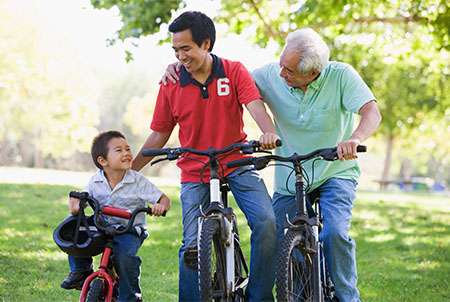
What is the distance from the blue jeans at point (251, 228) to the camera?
5.15m

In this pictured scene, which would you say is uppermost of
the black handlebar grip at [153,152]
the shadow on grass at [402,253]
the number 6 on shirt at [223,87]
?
the number 6 on shirt at [223,87]

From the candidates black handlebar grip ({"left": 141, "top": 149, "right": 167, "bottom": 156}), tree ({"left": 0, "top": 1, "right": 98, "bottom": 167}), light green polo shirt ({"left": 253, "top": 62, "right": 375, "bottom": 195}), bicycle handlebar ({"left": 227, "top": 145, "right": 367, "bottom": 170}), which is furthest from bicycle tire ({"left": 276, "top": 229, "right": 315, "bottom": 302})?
tree ({"left": 0, "top": 1, "right": 98, "bottom": 167})

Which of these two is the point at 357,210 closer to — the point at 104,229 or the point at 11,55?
the point at 104,229

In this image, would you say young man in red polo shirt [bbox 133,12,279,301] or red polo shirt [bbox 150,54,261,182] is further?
red polo shirt [bbox 150,54,261,182]

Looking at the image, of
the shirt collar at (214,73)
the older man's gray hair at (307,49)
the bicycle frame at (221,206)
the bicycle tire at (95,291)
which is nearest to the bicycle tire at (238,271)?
the bicycle frame at (221,206)

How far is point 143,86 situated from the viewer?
69.2 metres

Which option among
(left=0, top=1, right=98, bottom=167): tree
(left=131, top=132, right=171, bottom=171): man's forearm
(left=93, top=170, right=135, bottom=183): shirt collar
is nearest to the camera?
(left=93, top=170, right=135, bottom=183): shirt collar

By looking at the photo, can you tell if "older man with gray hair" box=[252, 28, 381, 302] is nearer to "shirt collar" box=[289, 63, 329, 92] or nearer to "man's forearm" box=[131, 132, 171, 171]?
"shirt collar" box=[289, 63, 329, 92]

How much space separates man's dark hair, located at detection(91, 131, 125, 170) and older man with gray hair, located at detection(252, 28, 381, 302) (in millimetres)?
993

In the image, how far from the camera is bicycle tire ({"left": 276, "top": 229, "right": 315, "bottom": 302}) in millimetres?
4598

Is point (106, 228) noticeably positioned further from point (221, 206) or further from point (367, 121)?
point (367, 121)

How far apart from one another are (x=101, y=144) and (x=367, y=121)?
5.51 feet

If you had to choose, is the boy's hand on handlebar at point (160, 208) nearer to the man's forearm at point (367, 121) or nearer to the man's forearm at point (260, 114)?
the man's forearm at point (260, 114)

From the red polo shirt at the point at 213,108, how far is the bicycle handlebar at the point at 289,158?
336 mm
